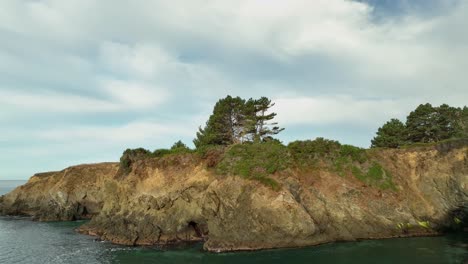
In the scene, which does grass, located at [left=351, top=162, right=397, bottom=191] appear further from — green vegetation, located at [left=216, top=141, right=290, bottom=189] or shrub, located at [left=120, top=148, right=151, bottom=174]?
shrub, located at [left=120, top=148, right=151, bottom=174]

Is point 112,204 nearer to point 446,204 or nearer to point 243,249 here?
point 243,249

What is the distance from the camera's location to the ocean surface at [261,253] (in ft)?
90.5

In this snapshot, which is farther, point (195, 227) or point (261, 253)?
point (195, 227)

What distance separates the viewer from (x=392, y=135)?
57.7m

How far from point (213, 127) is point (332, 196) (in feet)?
84.3

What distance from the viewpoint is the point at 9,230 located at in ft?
156

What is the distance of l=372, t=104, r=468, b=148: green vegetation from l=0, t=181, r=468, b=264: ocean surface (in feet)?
77.0

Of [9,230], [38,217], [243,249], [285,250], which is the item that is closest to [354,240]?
[285,250]

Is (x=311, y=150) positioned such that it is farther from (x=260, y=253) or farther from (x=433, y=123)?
(x=433, y=123)

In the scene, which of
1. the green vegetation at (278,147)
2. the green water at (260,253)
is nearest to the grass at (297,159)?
the green vegetation at (278,147)

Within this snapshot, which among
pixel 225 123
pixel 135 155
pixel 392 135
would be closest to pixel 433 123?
pixel 392 135

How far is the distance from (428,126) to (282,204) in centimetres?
3652

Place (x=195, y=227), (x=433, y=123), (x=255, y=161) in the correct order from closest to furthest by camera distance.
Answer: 1. (x=255, y=161)
2. (x=195, y=227)
3. (x=433, y=123)

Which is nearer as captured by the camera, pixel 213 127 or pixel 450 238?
pixel 450 238
